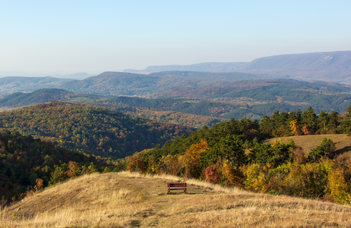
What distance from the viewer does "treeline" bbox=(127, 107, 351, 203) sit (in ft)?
95.6

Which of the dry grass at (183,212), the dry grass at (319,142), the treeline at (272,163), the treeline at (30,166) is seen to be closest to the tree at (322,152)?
the treeline at (272,163)

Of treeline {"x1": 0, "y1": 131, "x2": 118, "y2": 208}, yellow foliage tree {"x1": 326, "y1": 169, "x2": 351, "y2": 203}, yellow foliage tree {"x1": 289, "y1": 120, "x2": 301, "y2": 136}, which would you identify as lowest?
treeline {"x1": 0, "y1": 131, "x2": 118, "y2": 208}

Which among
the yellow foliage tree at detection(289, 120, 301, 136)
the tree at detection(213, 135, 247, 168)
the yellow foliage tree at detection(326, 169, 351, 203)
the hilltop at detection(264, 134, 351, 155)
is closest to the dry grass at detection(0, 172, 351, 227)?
the yellow foliage tree at detection(326, 169, 351, 203)

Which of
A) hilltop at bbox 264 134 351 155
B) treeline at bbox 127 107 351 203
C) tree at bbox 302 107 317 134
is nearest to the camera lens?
treeline at bbox 127 107 351 203

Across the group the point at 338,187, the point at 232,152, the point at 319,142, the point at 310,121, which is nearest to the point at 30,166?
the point at 232,152

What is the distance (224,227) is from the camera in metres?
12.4

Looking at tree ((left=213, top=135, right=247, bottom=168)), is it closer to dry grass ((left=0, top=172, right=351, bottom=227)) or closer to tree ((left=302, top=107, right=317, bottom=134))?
dry grass ((left=0, top=172, right=351, bottom=227))

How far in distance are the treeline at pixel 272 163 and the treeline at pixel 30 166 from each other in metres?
19.3

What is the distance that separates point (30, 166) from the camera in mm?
77562

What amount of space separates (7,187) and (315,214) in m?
58.6

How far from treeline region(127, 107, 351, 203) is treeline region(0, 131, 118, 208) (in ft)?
63.3

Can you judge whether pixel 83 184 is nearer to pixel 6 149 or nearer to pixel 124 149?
pixel 6 149

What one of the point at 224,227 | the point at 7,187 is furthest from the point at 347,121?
the point at 7,187

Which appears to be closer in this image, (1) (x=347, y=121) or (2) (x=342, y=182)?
(2) (x=342, y=182)
